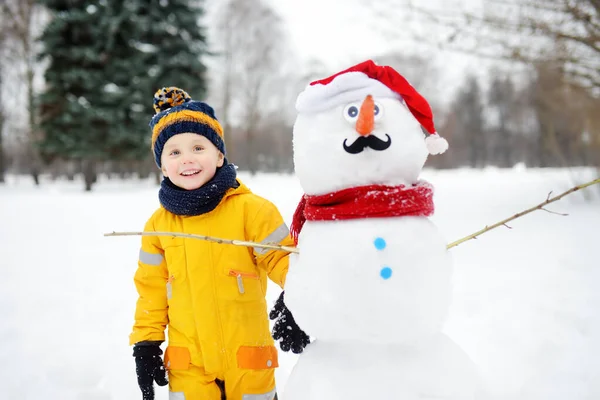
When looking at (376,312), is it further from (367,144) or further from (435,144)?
(435,144)

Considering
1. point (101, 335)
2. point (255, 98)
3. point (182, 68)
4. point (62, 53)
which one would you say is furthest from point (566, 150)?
point (101, 335)

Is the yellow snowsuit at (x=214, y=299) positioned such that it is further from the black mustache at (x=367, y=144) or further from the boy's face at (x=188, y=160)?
the black mustache at (x=367, y=144)

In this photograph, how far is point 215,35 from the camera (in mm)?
17172

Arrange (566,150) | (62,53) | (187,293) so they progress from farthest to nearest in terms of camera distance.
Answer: (566,150) → (62,53) → (187,293)

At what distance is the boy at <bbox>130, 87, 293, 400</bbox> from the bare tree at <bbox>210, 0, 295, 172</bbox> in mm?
15225

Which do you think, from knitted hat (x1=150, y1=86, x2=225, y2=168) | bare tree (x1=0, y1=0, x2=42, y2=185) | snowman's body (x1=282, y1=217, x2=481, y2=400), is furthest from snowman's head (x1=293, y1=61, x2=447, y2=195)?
bare tree (x1=0, y1=0, x2=42, y2=185)

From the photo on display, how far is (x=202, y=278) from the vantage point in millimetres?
1604

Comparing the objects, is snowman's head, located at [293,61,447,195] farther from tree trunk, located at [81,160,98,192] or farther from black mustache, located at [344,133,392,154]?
tree trunk, located at [81,160,98,192]

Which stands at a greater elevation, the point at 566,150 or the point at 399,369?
the point at 566,150

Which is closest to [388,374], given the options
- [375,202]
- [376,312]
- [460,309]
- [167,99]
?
[376,312]

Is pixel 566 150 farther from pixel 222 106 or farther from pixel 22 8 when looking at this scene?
pixel 22 8

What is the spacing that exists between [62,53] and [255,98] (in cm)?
897

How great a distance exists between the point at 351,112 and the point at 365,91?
9 centimetres

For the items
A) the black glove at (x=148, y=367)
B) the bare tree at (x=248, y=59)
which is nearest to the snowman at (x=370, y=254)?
the black glove at (x=148, y=367)
